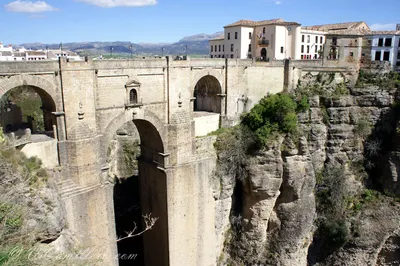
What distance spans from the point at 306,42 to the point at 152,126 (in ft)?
69.5

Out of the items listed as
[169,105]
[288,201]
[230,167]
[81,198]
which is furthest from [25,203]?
[288,201]

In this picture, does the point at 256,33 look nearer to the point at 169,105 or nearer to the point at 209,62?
the point at 209,62

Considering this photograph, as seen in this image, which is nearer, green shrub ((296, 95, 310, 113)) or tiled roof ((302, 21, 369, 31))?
green shrub ((296, 95, 310, 113))

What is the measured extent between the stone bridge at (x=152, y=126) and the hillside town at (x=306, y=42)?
6.36m

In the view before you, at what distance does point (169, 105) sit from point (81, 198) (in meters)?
5.92

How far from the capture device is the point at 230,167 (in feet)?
65.1

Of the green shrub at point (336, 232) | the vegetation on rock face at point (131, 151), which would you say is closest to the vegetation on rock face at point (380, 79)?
the green shrub at point (336, 232)

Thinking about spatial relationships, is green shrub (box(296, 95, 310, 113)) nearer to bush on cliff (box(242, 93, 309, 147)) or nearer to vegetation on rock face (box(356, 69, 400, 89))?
bush on cliff (box(242, 93, 309, 147))

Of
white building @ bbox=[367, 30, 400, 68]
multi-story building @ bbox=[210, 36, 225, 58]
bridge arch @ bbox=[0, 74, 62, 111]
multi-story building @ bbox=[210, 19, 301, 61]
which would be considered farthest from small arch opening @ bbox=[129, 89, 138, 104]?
multi-story building @ bbox=[210, 36, 225, 58]

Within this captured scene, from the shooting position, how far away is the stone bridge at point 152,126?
46.0ft

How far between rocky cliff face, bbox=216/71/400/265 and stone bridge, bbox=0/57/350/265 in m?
2.31

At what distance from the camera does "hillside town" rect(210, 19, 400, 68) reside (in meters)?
26.1

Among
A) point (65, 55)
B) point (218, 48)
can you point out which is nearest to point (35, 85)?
point (65, 55)

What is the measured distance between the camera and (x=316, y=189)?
23.7m
